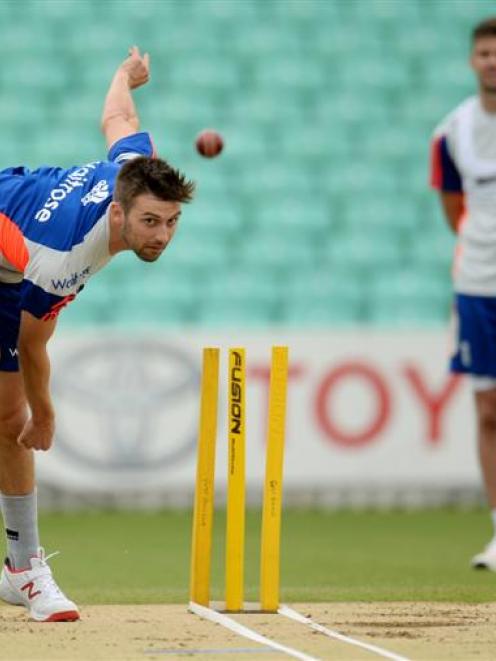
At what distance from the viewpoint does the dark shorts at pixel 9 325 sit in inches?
200

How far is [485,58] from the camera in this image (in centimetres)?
555

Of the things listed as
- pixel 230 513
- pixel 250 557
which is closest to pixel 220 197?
pixel 250 557

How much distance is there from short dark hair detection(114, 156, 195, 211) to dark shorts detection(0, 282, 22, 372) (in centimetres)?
62

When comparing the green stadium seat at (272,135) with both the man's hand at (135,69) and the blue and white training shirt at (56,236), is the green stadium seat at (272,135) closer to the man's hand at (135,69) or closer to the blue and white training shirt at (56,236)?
the man's hand at (135,69)

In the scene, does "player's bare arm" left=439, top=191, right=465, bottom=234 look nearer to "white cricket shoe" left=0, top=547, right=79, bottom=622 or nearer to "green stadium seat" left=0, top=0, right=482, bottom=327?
"white cricket shoe" left=0, top=547, right=79, bottom=622

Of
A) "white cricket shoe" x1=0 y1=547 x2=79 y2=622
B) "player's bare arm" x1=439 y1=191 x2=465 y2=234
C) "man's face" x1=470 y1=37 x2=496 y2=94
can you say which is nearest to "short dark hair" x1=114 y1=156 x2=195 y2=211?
"white cricket shoe" x1=0 y1=547 x2=79 y2=622

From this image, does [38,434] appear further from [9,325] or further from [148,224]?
[148,224]

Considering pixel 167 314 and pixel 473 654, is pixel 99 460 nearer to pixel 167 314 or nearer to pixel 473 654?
pixel 167 314

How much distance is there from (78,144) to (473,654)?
27.0 ft

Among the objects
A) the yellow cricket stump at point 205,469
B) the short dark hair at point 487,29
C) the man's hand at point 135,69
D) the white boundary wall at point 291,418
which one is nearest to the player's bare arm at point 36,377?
the yellow cricket stump at point 205,469

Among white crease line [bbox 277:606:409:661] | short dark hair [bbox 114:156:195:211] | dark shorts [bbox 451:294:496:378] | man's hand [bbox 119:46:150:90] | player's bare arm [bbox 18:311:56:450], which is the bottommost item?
white crease line [bbox 277:606:409:661]

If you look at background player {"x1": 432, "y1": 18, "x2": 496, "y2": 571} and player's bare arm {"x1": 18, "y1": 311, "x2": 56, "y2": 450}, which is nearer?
player's bare arm {"x1": 18, "y1": 311, "x2": 56, "y2": 450}

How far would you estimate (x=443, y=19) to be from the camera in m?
13.2

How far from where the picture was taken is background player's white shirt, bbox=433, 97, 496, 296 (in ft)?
18.9
